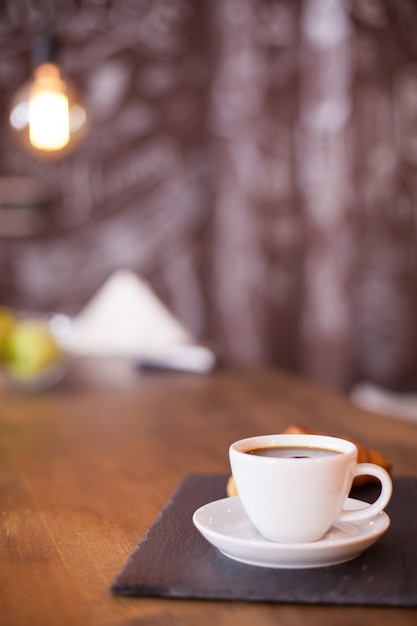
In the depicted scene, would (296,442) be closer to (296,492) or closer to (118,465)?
(296,492)

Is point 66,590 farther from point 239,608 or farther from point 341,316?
point 341,316

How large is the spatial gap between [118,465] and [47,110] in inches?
70.5

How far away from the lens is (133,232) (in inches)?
162

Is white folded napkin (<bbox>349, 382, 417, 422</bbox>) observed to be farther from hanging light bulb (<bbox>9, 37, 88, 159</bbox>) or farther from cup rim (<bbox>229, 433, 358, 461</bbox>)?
cup rim (<bbox>229, 433, 358, 461</bbox>)

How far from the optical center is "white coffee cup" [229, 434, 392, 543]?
22.0 inches

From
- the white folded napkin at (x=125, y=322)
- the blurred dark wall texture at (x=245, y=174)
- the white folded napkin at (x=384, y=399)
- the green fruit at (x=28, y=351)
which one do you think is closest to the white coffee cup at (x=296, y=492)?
the green fruit at (x=28, y=351)

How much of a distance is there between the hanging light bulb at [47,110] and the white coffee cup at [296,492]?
2.14 meters

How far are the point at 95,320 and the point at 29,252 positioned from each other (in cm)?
120

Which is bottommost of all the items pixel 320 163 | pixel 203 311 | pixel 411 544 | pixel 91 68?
pixel 203 311

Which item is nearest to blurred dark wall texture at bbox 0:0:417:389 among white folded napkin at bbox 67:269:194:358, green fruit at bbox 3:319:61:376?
white folded napkin at bbox 67:269:194:358

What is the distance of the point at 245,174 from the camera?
158 inches

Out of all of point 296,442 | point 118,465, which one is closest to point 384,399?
point 118,465

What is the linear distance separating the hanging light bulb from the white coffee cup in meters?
2.14

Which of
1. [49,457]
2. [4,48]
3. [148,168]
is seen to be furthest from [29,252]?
[49,457]
